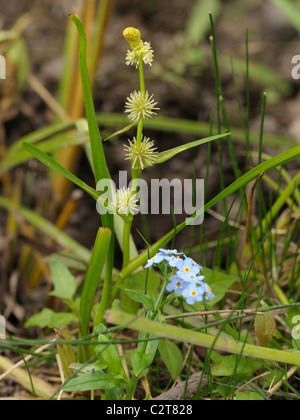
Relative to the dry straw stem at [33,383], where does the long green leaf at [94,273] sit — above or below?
above

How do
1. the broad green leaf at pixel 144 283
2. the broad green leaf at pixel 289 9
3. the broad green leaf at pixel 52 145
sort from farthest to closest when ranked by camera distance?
the broad green leaf at pixel 289 9, the broad green leaf at pixel 52 145, the broad green leaf at pixel 144 283

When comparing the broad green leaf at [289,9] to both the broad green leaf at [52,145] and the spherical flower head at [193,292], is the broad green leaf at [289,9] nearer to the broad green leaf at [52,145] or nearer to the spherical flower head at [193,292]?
the broad green leaf at [52,145]

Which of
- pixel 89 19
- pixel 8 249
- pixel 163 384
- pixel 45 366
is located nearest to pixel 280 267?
pixel 163 384

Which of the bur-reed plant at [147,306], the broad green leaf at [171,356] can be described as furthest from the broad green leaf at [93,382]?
the broad green leaf at [171,356]

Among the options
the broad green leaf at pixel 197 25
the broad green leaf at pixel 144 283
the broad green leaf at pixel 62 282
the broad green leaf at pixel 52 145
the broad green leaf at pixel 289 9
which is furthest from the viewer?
the broad green leaf at pixel 197 25

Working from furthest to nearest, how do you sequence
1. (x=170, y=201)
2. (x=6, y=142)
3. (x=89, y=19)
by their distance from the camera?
(x=6, y=142) < (x=170, y=201) < (x=89, y=19)
